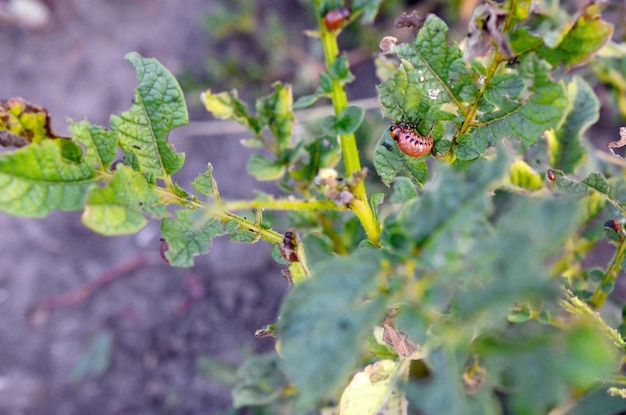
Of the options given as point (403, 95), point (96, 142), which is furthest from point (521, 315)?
point (96, 142)

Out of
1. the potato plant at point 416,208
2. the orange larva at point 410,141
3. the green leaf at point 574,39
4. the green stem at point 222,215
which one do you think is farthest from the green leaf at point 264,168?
the green leaf at point 574,39

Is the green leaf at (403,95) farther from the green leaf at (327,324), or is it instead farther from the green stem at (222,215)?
the green leaf at (327,324)

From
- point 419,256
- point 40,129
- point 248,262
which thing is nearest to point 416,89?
point 419,256

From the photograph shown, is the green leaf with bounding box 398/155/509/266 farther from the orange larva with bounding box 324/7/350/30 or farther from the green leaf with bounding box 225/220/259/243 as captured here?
the orange larva with bounding box 324/7/350/30

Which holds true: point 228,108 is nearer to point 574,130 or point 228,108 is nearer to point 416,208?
point 416,208

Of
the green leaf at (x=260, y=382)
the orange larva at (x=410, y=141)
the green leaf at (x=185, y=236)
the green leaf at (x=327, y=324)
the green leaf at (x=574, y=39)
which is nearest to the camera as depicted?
the green leaf at (x=327, y=324)

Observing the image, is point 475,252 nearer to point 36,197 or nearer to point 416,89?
point 416,89
